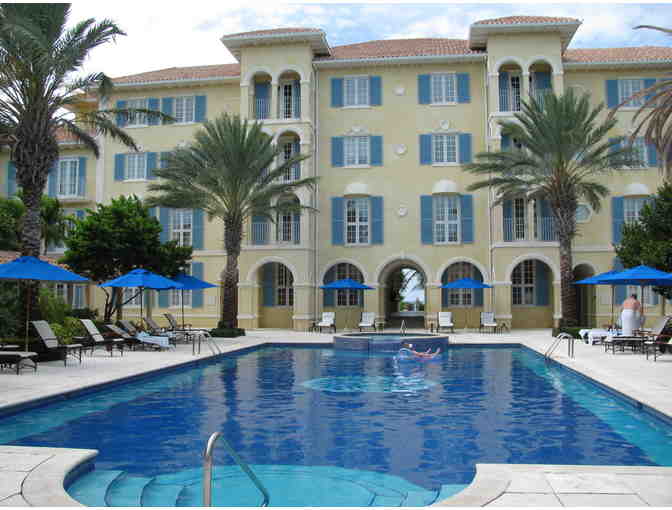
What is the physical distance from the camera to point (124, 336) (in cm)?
1845

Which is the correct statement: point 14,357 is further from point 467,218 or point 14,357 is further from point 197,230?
point 467,218

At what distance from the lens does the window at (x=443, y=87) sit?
2970cm

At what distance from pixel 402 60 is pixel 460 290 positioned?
10681 millimetres

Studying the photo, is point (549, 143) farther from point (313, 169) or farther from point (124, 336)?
point (124, 336)

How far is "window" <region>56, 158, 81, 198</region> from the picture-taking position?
33.0m

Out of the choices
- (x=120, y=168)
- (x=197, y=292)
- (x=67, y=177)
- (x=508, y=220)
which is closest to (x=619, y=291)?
(x=508, y=220)

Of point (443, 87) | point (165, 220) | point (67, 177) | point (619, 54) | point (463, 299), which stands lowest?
point (463, 299)

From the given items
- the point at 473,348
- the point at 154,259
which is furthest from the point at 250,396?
the point at 154,259

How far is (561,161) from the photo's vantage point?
23422 millimetres

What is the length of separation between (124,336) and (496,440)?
1327 centimetres

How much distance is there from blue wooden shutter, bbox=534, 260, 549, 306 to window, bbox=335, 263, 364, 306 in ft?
25.6

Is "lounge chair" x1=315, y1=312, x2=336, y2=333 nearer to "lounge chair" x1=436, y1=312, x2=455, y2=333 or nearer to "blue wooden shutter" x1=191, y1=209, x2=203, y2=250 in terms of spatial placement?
"lounge chair" x1=436, y1=312, x2=455, y2=333

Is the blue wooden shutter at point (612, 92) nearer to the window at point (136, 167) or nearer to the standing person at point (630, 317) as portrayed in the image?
the standing person at point (630, 317)

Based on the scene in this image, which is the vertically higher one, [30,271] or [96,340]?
[30,271]
